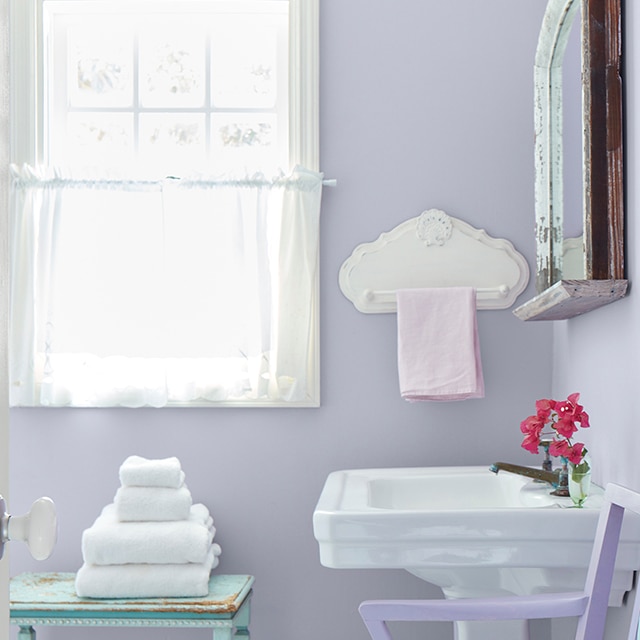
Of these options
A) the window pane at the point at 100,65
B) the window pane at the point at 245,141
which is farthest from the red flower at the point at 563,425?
the window pane at the point at 100,65

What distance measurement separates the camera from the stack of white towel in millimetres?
2115

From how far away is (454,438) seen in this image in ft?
8.16

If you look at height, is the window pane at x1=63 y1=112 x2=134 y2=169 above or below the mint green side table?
above

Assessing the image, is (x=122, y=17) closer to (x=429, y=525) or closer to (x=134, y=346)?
(x=134, y=346)

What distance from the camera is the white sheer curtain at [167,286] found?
248 cm

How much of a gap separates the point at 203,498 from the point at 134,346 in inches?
18.4

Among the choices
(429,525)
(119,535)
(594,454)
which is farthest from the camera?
(119,535)

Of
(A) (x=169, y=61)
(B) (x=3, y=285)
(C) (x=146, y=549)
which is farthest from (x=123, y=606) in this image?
(A) (x=169, y=61)

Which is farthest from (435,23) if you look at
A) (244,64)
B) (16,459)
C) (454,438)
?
(16,459)

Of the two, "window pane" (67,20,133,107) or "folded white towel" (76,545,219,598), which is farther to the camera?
"window pane" (67,20,133,107)

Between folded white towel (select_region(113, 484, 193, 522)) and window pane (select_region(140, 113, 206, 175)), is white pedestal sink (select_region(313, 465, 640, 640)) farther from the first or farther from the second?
window pane (select_region(140, 113, 206, 175))

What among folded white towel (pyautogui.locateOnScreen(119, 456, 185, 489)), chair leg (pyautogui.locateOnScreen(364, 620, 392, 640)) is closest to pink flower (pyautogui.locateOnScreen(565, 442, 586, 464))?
chair leg (pyautogui.locateOnScreen(364, 620, 392, 640))

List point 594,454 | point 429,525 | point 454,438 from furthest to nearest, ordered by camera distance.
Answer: point 454,438 → point 594,454 → point 429,525

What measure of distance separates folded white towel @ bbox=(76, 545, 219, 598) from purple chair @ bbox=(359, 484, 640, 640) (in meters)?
0.77
